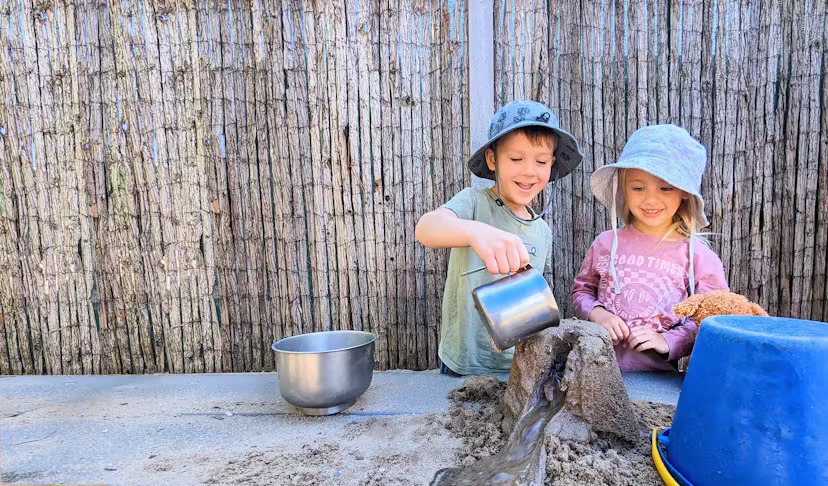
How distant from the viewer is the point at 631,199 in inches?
80.7

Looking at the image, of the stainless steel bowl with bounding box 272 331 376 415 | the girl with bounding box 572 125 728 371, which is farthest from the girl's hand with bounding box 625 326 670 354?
the stainless steel bowl with bounding box 272 331 376 415

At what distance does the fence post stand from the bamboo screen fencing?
0.07 meters

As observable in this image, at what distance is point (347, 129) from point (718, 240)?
263 centimetres

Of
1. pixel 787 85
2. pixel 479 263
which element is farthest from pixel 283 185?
pixel 787 85

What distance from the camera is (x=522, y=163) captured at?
1.98 meters

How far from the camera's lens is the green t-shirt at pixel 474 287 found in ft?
7.27

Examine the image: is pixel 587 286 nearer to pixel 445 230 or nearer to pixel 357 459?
pixel 445 230

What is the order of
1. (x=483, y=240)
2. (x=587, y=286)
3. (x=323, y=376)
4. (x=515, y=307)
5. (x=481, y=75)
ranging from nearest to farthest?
(x=515, y=307), (x=483, y=240), (x=323, y=376), (x=587, y=286), (x=481, y=75)

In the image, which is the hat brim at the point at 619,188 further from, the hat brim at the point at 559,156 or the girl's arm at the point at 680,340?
the girl's arm at the point at 680,340

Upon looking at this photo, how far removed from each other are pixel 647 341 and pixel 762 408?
901 mm

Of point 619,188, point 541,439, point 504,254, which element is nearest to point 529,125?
point 619,188

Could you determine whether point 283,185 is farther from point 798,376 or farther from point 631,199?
point 798,376

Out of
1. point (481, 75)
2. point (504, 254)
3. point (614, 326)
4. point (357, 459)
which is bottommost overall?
point (357, 459)

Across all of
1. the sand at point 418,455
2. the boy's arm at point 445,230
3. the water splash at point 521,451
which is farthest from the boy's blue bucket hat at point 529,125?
the sand at point 418,455
